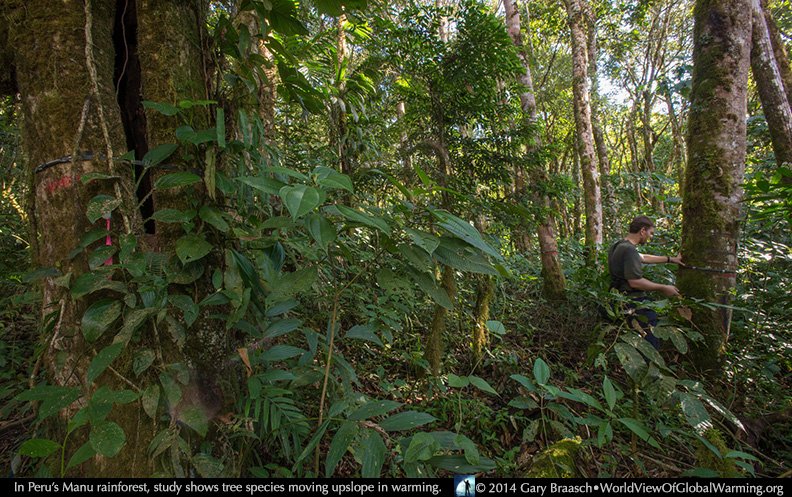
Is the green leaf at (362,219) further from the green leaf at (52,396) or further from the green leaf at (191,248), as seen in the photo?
the green leaf at (52,396)

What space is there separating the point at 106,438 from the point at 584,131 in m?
6.60

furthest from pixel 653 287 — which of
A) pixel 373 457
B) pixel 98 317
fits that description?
pixel 98 317

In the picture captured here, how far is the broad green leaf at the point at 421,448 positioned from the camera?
33.9 inches

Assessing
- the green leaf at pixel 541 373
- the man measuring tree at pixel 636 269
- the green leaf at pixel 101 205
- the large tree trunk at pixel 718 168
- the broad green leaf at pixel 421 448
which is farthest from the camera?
the man measuring tree at pixel 636 269

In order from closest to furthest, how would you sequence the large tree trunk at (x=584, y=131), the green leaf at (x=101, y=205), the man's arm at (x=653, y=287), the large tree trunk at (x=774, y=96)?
1. the green leaf at (x=101, y=205)
2. the man's arm at (x=653, y=287)
3. the large tree trunk at (x=774, y=96)
4. the large tree trunk at (x=584, y=131)

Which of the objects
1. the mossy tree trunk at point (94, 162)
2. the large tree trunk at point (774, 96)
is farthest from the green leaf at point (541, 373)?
the large tree trunk at point (774, 96)

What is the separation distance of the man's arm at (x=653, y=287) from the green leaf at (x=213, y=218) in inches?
137

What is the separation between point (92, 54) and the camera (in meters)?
1.15

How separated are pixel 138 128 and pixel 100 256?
566mm

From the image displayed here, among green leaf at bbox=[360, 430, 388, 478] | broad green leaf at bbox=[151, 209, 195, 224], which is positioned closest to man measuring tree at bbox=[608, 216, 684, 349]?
green leaf at bbox=[360, 430, 388, 478]

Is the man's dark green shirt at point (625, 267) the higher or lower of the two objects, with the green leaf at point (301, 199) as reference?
lower

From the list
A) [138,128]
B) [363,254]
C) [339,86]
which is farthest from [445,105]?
[138,128]

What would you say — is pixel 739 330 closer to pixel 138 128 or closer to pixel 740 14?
pixel 740 14

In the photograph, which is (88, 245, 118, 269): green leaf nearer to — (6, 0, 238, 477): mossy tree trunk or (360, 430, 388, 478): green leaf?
(6, 0, 238, 477): mossy tree trunk
